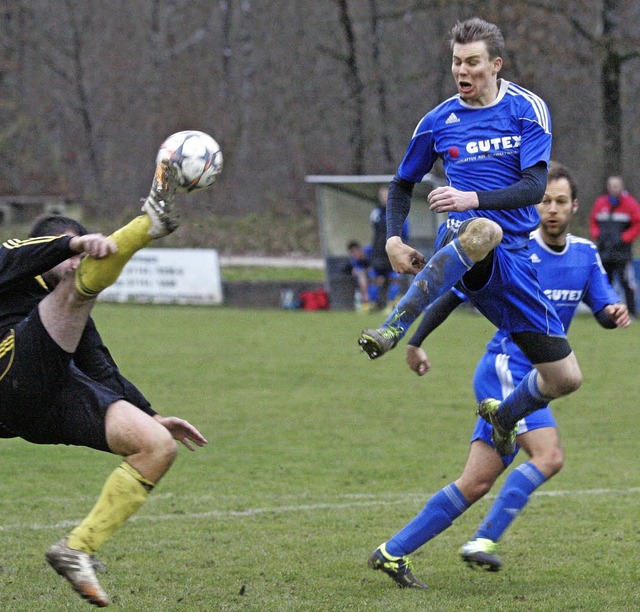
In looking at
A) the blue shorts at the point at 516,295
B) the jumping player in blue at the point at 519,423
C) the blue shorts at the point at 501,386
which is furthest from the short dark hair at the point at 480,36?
the blue shorts at the point at 501,386

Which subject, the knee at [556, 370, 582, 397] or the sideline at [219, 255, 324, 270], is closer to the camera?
the knee at [556, 370, 582, 397]

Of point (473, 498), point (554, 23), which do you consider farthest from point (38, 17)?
point (473, 498)

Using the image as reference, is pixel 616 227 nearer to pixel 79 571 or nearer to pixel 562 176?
pixel 562 176

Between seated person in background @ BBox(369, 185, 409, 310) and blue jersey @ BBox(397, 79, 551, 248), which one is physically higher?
blue jersey @ BBox(397, 79, 551, 248)

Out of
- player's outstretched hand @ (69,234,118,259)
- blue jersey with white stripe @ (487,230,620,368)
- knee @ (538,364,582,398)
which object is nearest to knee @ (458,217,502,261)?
knee @ (538,364,582,398)

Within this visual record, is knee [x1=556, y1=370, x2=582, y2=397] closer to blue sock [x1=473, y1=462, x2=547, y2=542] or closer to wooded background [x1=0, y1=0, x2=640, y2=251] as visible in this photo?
blue sock [x1=473, y1=462, x2=547, y2=542]

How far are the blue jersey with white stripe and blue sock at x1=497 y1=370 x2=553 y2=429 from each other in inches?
23.3

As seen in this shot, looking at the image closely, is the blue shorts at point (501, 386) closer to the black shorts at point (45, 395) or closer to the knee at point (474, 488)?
the knee at point (474, 488)

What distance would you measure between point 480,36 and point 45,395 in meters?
2.33

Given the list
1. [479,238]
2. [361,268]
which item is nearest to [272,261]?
[361,268]

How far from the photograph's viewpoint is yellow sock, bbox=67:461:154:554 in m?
4.18

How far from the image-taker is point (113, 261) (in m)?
4.10

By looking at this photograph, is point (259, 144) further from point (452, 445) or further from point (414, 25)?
point (452, 445)

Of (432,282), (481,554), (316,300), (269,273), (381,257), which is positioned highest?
(432,282)
